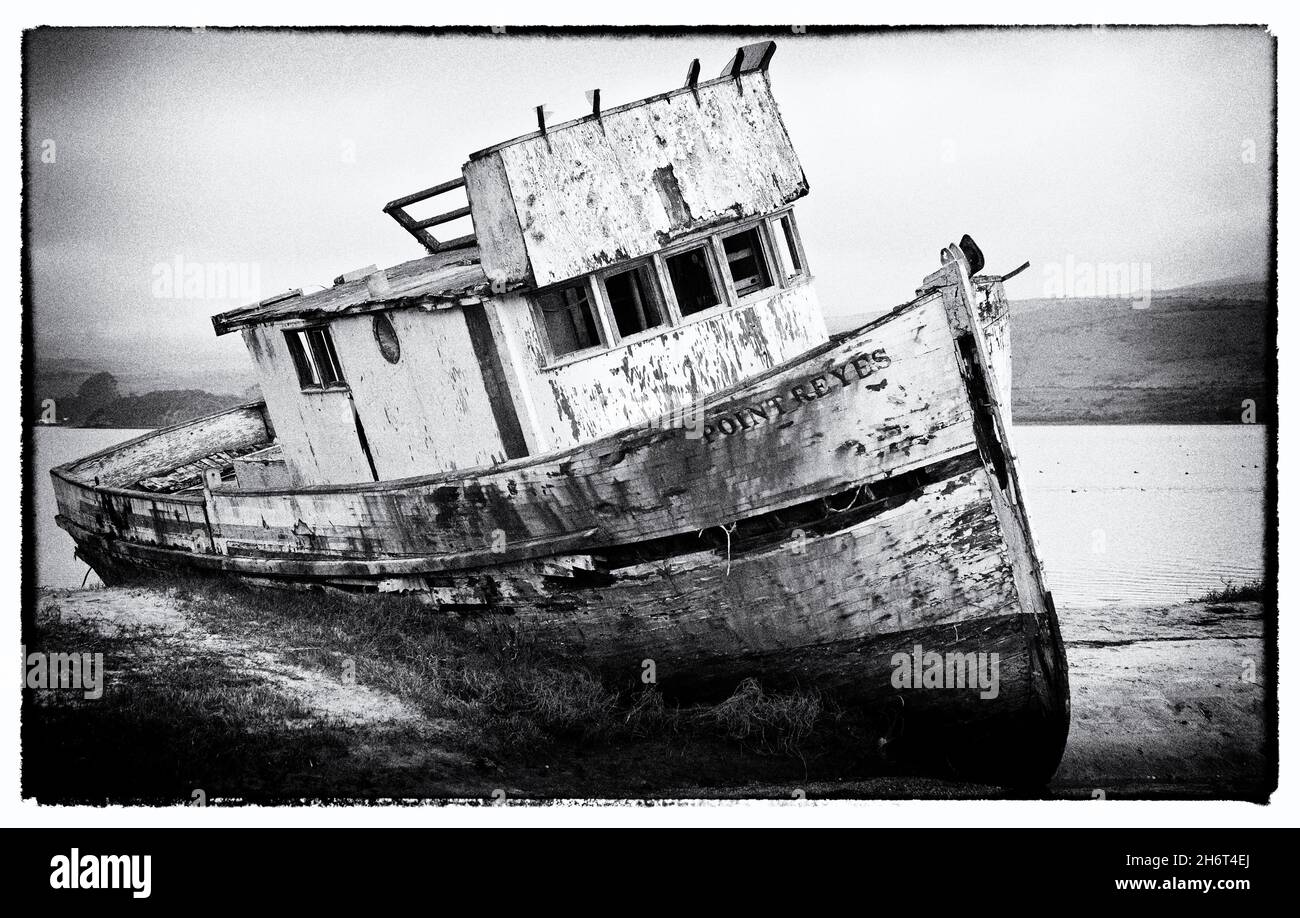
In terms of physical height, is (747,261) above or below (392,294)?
above

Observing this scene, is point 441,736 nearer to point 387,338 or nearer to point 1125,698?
point 387,338

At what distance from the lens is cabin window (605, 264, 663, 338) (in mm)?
6355

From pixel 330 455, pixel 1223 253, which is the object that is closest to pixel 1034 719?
pixel 1223 253

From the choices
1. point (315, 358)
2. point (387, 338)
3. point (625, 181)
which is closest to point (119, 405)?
point (315, 358)

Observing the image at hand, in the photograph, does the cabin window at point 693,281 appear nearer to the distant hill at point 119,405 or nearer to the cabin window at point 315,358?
the cabin window at point 315,358

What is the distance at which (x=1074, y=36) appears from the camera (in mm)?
6797

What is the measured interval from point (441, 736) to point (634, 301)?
2.62 m

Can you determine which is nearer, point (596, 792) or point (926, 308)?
point (926, 308)

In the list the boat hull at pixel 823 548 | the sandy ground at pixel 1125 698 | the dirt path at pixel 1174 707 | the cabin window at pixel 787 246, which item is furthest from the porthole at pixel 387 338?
the dirt path at pixel 1174 707

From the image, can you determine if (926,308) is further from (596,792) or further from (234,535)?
(234,535)

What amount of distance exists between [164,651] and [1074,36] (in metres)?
6.62

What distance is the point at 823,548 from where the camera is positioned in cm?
571

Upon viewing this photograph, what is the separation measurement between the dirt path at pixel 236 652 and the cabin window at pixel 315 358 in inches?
69.5

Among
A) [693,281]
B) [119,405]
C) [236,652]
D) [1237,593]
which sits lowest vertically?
[236,652]
